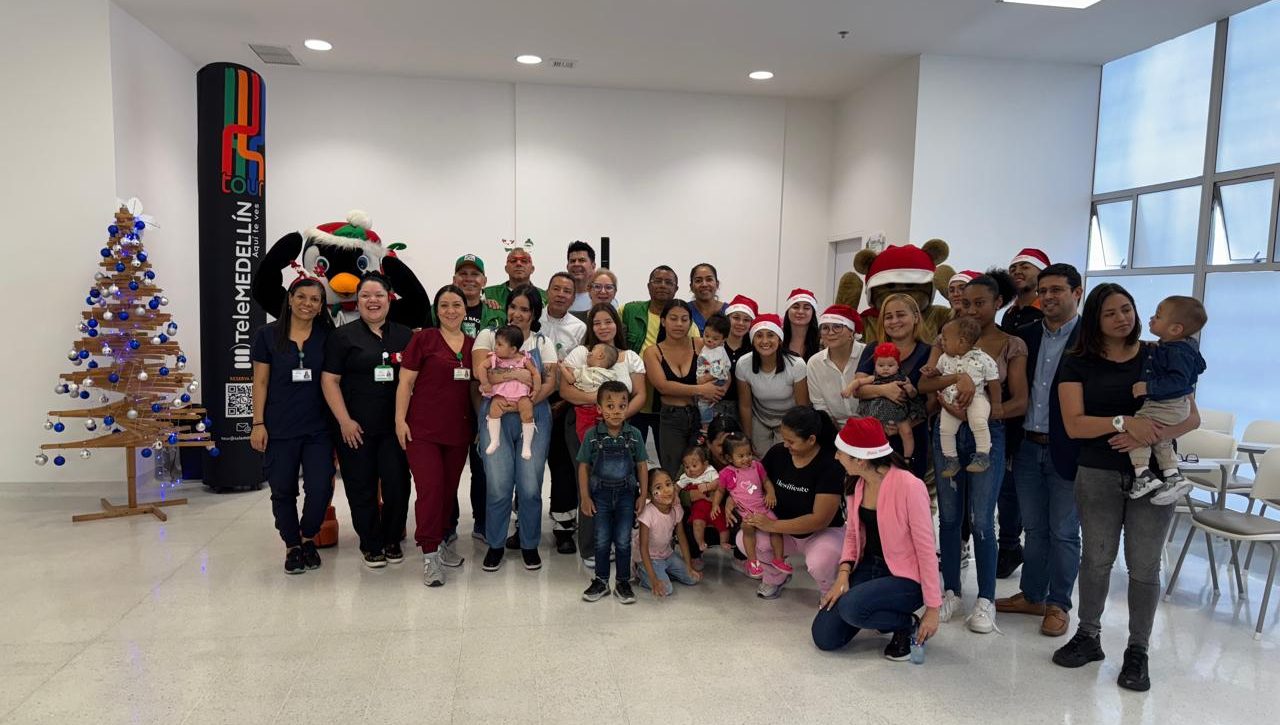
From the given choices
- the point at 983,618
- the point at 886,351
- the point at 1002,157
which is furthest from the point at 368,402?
the point at 1002,157

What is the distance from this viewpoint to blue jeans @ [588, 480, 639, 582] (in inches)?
142

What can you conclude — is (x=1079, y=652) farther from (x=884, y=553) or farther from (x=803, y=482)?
(x=803, y=482)

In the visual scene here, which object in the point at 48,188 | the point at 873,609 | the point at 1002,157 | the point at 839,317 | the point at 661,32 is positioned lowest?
the point at 873,609

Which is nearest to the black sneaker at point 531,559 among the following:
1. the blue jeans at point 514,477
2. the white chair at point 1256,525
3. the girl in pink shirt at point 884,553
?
the blue jeans at point 514,477

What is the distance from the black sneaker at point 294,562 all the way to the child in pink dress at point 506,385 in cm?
120

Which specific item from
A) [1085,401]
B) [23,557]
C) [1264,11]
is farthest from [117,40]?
[1264,11]

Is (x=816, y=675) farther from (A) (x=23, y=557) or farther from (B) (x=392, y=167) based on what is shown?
(B) (x=392, y=167)

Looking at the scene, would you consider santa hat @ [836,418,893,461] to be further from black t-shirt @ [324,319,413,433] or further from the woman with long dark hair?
black t-shirt @ [324,319,413,433]

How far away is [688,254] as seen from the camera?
313 inches

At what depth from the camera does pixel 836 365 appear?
3.75 metres

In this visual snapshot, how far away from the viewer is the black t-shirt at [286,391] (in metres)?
3.80

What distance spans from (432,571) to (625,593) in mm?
1020

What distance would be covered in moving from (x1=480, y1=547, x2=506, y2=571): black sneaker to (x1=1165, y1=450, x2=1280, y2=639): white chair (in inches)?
137

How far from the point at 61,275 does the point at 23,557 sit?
225cm
